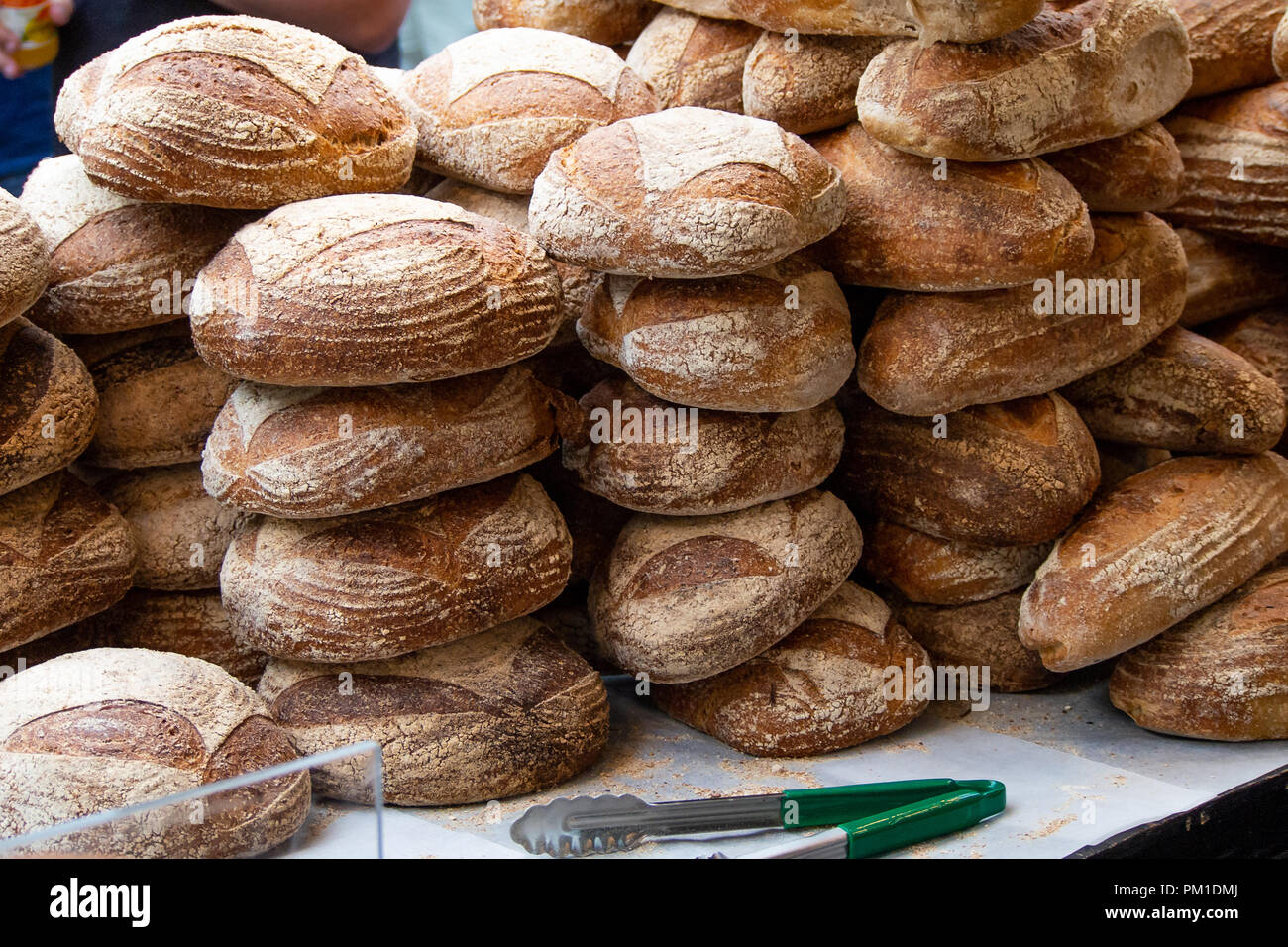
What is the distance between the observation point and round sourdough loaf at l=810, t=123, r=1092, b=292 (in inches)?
69.5

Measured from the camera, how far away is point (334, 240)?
1552 mm

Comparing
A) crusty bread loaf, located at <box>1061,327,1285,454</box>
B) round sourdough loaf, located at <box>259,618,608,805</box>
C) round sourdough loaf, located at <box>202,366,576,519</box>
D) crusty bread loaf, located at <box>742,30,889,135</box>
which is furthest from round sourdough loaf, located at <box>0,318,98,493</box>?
crusty bread loaf, located at <box>1061,327,1285,454</box>

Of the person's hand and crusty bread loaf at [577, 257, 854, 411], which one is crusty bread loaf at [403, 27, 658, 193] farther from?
the person's hand

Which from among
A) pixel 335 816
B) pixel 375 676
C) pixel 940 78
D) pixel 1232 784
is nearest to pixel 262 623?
pixel 375 676

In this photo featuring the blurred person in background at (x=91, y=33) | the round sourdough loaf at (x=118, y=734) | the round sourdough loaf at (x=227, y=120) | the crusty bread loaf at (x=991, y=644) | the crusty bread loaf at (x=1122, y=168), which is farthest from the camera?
the blurred person in background at (x=91, y=33)

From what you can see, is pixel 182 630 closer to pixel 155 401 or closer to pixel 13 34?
pixel 155 401

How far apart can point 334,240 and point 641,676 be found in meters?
0.72

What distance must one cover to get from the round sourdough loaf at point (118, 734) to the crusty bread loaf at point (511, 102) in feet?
2.59

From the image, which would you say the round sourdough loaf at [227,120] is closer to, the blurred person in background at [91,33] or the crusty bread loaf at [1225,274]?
the blurred person in background at [91,33]

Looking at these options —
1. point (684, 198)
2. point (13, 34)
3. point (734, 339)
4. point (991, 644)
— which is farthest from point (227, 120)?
point (991, 644)

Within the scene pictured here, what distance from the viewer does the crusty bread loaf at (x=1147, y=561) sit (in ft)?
5.98

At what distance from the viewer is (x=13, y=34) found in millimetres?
2344

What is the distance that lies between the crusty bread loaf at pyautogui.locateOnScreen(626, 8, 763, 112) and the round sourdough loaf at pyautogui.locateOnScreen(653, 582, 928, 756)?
31.1 inches

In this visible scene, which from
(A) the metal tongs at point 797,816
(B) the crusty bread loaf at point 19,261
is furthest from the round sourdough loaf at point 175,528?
(A) the metal tongs at point 797,816
